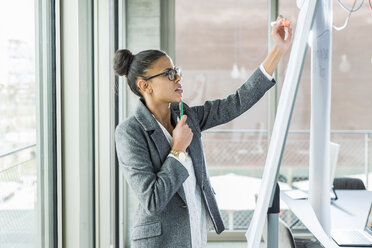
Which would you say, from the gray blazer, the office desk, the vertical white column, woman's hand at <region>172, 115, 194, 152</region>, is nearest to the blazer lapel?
the gray blazer

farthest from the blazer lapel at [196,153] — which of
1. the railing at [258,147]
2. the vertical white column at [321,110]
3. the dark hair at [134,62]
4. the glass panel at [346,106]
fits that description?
the railing at [258,147]

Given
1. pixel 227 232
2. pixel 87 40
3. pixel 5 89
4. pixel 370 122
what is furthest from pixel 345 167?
pixel 5 89

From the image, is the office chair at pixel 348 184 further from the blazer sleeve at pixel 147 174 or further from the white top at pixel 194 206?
the blazer sleeve at pixel 147 174

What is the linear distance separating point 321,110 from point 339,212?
103 cm

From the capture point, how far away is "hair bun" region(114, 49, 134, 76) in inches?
62.8

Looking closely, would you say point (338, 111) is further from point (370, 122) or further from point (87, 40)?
point (87, 40)

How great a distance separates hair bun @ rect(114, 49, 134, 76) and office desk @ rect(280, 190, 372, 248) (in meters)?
0.82

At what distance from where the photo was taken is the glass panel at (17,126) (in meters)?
1.29

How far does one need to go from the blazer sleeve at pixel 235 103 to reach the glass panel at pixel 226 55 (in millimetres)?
2110

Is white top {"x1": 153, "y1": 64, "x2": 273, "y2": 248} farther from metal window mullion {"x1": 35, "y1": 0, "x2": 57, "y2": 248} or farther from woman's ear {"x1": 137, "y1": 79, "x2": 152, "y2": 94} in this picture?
metal window mullion {"x1": 35, "y1": 0, "x2": 57, "y2": 248}

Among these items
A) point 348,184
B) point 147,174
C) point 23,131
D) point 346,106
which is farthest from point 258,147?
point 23,131

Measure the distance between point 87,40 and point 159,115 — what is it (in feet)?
2.77

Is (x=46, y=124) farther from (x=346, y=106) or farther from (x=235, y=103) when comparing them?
(x=346, y=106)

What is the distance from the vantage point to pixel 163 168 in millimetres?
1447
